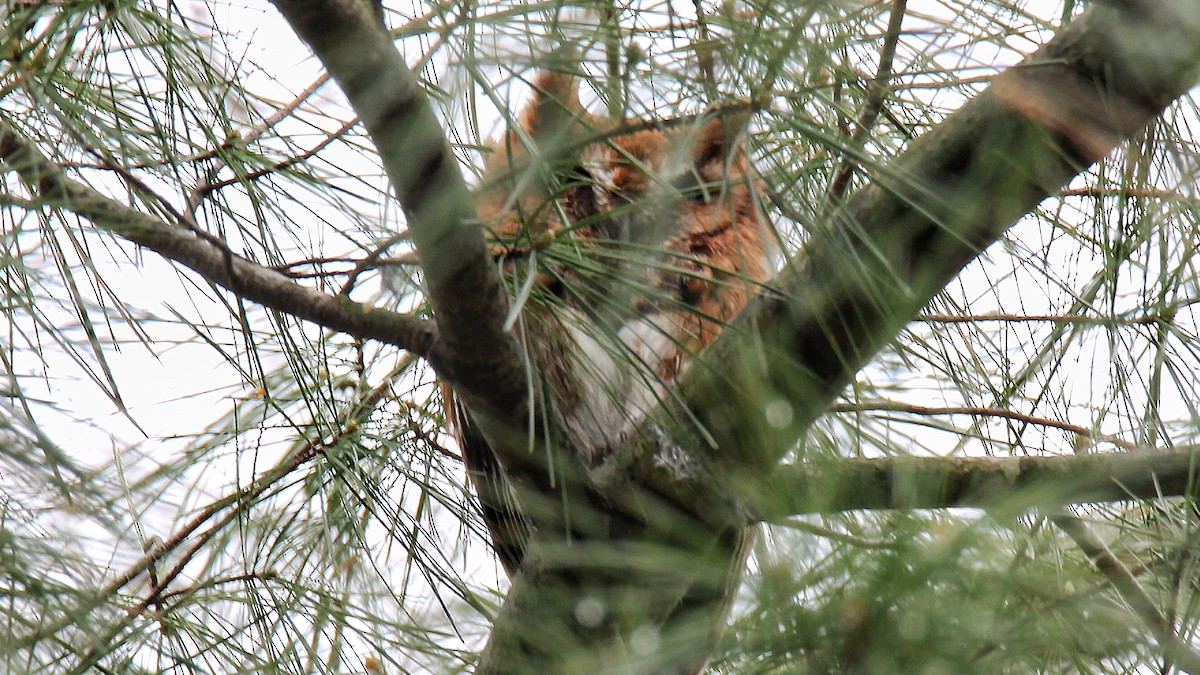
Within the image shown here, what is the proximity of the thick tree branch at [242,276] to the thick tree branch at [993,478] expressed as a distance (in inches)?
12.6

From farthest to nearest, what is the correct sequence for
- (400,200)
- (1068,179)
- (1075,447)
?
1. (1075,447)
2. (1068,179)
3. (400,200)

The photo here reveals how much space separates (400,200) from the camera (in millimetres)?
741

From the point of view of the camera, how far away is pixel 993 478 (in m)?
1.01

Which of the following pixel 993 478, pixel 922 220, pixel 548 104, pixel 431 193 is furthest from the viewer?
pixel 548 104

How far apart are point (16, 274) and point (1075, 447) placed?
4.04 feet

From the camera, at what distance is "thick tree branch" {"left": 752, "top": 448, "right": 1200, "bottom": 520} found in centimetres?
88

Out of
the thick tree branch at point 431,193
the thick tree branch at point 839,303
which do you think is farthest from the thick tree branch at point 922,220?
the thick tree branch at point 431,193

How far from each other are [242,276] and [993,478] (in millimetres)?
661

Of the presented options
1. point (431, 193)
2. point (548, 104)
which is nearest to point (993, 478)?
point (431, 193)

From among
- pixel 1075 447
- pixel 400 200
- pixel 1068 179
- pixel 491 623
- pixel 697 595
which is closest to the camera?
pixel 400 200

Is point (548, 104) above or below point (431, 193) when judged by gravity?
above

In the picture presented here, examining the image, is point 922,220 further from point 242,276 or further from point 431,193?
point 242,276

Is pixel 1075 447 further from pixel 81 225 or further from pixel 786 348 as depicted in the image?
pixel 81 225

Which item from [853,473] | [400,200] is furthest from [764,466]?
[400,200]
